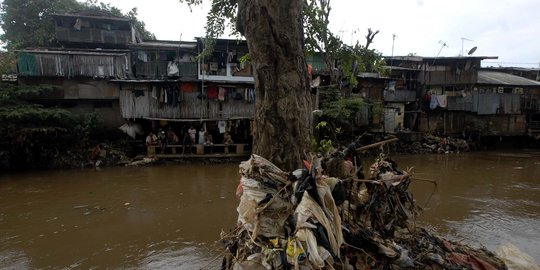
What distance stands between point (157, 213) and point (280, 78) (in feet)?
26.2

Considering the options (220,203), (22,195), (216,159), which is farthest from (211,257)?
(216,159)

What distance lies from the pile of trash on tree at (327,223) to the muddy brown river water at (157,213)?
0.95m

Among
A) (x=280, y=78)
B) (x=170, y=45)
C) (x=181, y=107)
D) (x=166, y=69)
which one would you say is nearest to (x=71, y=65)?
(x=166, y=69)

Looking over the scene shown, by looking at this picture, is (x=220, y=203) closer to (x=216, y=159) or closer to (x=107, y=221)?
(x=107, y=221)

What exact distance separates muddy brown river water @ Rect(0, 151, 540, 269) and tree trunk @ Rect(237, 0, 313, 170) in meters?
2.58

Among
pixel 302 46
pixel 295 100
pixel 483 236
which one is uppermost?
pixel 302 46

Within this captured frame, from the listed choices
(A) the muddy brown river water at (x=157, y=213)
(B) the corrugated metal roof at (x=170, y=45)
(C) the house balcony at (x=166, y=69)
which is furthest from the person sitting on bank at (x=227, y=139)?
(B) the corrugated metal roof at (x=170, y=45)

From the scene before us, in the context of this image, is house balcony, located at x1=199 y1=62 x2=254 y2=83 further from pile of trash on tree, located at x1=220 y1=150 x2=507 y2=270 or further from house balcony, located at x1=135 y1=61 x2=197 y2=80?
pile of trash on tree, located at x1=220 y1=150 x2=507 y2=270

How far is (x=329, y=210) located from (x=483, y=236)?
7425 millimetres

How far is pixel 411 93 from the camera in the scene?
27094mm

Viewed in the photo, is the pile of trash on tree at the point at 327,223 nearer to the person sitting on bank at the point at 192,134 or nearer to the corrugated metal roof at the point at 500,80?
the person sitting on bank at the point at 192,134

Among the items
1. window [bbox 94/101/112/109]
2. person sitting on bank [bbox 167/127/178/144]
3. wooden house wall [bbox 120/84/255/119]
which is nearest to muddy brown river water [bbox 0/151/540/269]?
person sitting on bank [bbox 167/127/178/144]

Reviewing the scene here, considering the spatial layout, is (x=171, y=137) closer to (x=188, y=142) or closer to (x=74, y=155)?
(x=188, y=142)

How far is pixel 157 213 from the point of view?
10.3 meters
